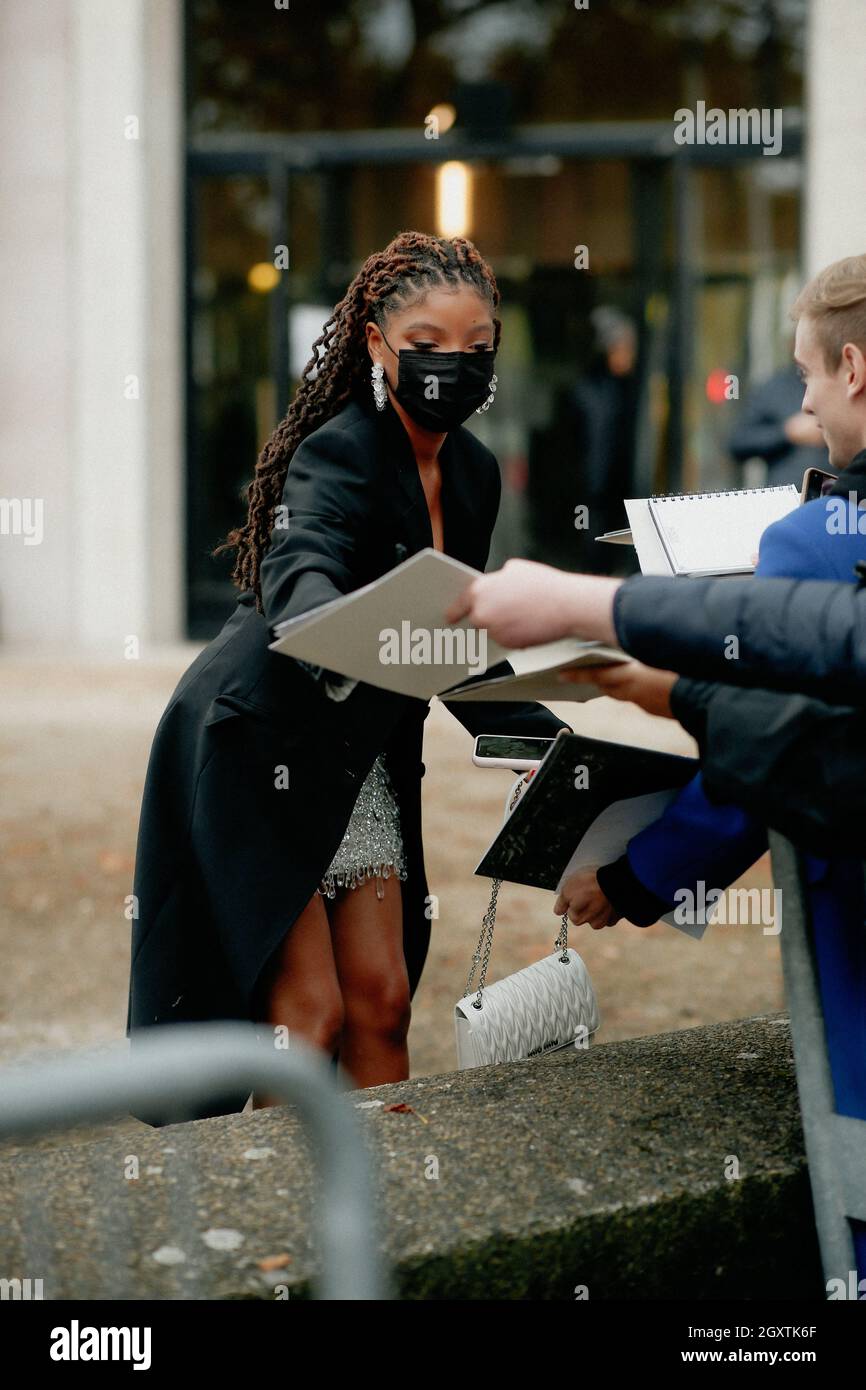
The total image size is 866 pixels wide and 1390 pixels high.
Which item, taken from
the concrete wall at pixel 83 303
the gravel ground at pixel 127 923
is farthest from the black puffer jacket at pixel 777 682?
the concrete wall at pixel 83 303

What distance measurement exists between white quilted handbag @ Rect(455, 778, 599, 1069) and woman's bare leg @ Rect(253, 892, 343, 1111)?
252mm

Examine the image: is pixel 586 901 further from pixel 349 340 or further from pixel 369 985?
pixel 349 340

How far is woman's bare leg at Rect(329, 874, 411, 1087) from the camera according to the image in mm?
3314

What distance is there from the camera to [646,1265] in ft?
7.79

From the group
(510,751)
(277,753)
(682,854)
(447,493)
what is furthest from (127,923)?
(682,854)

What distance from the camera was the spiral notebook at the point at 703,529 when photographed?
2555 mm

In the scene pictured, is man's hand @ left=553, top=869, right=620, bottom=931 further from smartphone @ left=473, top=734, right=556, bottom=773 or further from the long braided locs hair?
the long braided locs hair

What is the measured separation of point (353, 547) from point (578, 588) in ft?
2.73

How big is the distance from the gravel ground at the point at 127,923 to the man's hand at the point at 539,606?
2911mm

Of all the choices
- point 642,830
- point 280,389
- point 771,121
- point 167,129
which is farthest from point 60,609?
point 642,830

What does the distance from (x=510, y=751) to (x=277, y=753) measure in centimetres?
45

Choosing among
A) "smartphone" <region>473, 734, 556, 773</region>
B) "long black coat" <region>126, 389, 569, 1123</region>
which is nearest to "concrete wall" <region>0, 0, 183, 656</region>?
"long black coat" <region>126, 389, 569, 1123</region>

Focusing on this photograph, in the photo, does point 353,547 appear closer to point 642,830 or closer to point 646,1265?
point 642,830

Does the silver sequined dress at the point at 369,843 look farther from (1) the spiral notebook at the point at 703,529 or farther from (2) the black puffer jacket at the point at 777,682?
(2) the black puffer jacket at the point at 777,682
